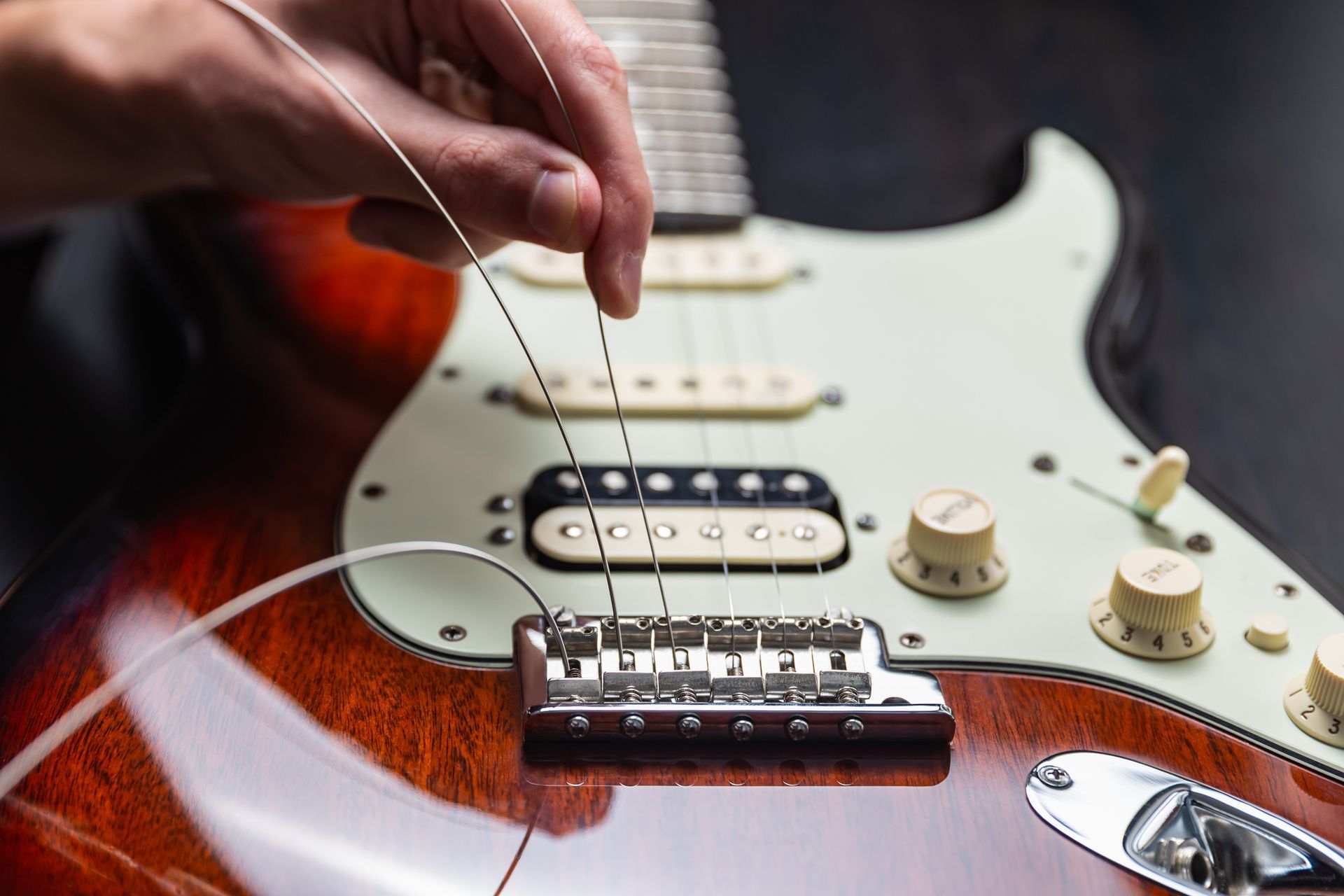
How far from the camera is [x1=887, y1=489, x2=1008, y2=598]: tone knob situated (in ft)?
2.32

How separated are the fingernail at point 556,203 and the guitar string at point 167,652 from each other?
181 mm

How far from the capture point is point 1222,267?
1.36 meters

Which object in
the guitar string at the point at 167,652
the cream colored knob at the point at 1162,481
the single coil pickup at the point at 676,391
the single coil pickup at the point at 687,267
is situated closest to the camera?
the guitar string at the point at 167,652

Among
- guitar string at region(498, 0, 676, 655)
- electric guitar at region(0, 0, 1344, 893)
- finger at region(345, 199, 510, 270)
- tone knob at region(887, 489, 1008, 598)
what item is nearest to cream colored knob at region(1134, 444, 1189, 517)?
electric guitar at region(0, 0, 1344, 893)

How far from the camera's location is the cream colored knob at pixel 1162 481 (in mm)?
→ 754

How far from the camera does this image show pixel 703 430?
34.0 inches

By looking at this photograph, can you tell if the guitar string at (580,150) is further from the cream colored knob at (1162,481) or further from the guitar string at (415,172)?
the cream colored knob at (1162,481)

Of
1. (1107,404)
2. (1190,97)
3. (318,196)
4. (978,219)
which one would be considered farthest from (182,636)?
(1190,97)

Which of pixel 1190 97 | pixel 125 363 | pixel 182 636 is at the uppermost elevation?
pixel 182 636

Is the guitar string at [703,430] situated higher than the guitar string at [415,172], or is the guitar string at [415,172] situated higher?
the guitar string at [415,172]

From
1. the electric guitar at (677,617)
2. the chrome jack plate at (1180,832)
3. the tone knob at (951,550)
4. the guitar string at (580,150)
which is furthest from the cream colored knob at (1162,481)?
the guitar string at (580,150)

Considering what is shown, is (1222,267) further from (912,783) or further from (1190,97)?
(912,783)

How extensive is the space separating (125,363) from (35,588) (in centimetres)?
32

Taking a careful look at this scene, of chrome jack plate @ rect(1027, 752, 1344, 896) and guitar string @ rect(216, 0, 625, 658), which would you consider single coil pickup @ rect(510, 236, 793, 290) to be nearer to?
guitar string @ rect(216, 0, 625, 658)
